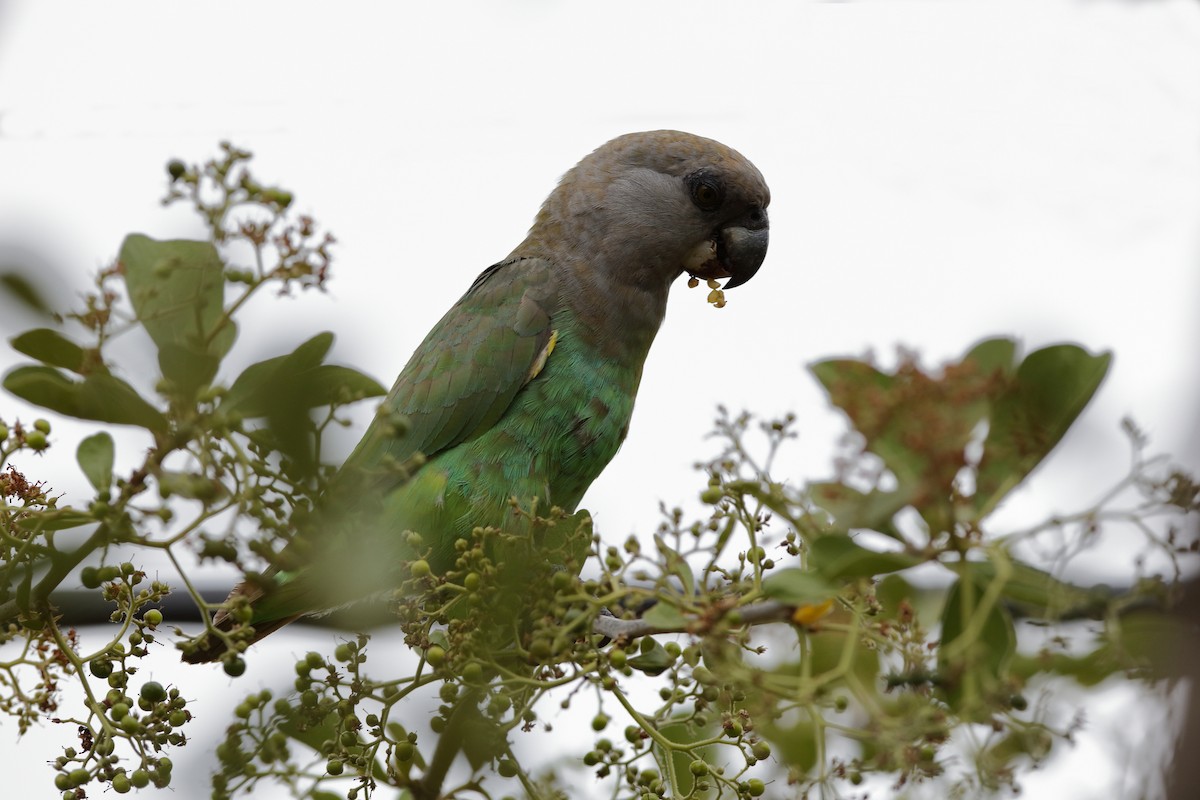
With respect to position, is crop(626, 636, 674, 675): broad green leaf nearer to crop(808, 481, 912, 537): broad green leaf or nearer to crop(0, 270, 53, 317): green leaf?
crop(808, 481, 912, 537): broad green leaf

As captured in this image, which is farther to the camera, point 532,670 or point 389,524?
point 389,524

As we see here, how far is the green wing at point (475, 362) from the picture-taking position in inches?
160

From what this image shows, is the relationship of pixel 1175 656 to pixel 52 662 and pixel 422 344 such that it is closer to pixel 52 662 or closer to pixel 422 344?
pixel 52 662

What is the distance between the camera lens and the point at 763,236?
4680mm

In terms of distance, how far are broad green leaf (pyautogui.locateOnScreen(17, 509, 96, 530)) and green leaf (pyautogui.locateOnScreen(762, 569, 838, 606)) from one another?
120 centimetres

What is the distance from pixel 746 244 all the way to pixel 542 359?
1.05 m

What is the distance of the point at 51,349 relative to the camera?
2.09 meters

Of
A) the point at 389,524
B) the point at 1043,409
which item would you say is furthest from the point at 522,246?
the point at 1043,409

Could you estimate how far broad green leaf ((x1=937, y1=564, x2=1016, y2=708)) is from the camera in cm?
165

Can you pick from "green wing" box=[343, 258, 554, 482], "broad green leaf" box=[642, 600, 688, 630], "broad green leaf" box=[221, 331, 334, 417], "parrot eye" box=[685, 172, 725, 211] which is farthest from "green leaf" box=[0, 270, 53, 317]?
"parrot eye" box=[685, 172, 725, 211]

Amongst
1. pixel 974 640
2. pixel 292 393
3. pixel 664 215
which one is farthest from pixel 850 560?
pixel 664 215

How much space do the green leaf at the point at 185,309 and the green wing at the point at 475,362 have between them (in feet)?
5.63

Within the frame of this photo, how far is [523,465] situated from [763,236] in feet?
4.83

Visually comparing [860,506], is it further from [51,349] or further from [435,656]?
[51,349]
